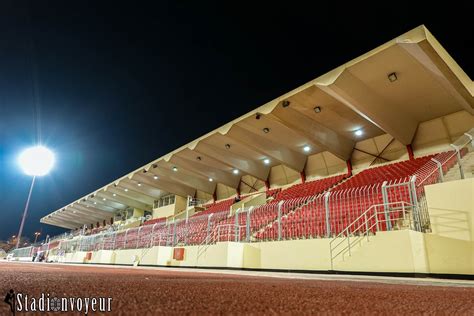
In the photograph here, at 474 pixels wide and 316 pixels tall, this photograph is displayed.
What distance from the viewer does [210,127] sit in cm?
2792

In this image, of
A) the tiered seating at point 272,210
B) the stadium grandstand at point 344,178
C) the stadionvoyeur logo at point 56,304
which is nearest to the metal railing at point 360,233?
the stadium grandstand at point 344,178

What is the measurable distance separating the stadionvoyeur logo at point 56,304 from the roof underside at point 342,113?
9097 millimetres

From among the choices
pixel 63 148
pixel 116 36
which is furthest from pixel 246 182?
pixel 63 148

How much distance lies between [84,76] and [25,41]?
574 centimetres

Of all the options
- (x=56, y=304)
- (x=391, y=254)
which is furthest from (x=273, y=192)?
(x=56, y=304)

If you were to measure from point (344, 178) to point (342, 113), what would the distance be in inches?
148

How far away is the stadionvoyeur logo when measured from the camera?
2.45 ft

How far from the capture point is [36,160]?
29.6 metres

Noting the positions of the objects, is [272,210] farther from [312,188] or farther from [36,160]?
[36,160]

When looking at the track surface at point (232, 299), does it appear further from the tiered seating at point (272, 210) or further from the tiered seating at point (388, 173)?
the tiered seating at point (388, 173)

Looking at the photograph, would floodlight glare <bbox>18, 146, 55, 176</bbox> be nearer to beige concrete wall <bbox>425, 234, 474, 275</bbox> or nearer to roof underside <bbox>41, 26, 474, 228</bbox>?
roof underside <bbox>41, 26, 474, 228</bbox>

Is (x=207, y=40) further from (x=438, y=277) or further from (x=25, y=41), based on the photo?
(x=438, y=277)

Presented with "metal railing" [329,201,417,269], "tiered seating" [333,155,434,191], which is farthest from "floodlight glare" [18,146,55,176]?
"metal railing" [329,201,417,269]

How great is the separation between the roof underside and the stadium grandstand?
5 centimetres
